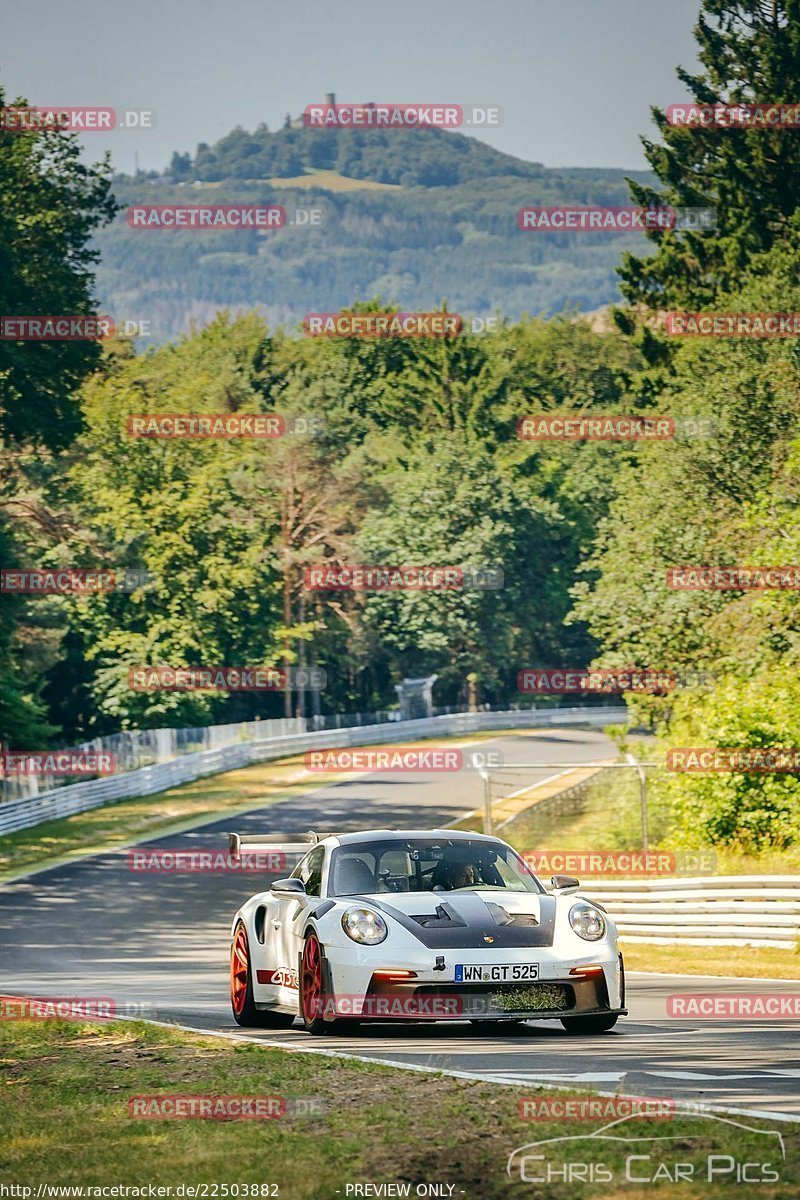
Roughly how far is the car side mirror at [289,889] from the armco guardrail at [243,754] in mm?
32825

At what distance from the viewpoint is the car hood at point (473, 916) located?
11500 mm

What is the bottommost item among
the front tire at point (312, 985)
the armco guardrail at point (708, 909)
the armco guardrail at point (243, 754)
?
the armco guardrail at point (243, 754)

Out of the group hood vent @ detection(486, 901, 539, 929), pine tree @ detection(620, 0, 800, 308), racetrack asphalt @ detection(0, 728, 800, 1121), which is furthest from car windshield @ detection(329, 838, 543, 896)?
pine tree @ detection(620, 0, 800, 308)

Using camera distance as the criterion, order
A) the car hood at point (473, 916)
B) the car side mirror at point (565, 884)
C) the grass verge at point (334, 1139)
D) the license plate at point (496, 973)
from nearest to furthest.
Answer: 1. the grass verge at point (334, 1139)
2. the license plate at point (496, 973)
3. the car hood at point (473, 916)
4. the car side mirror at point (565, 884)

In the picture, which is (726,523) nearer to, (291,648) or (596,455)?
(291,648)

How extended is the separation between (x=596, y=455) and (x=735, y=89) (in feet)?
133

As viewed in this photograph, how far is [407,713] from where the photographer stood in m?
90.8

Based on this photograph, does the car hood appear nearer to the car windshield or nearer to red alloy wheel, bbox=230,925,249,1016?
the car windshield

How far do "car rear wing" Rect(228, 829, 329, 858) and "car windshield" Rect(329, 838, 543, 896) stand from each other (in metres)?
0.71

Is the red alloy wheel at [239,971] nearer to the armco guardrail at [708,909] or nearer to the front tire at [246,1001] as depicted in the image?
the front tire at [246,1001]

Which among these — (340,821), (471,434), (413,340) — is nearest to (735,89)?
(340,821)

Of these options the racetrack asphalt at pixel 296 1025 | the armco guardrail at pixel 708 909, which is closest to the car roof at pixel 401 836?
the racetrack asphalt at pixel 296 1025

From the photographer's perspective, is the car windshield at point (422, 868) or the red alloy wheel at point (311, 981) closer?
the red alloy wheel at point (311, 981)

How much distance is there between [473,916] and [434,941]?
15.4 inches
